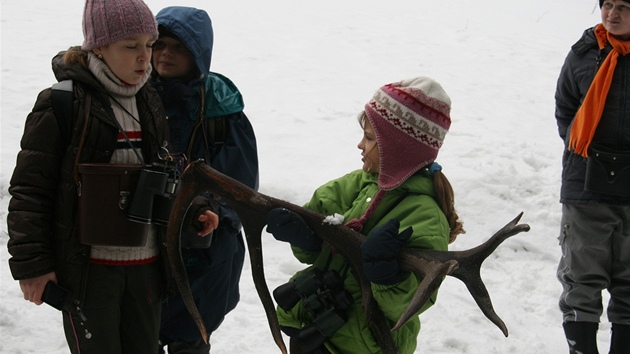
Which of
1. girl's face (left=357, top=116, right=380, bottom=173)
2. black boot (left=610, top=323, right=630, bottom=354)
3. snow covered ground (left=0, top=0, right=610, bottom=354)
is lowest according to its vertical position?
snow covered ground (left=0, top=0, right=610, bottom=354)

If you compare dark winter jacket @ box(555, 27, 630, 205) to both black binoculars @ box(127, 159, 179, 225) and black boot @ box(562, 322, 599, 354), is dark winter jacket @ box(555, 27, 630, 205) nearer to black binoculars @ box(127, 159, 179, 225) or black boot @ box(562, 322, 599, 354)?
black boot @ box(562, 322, 599, 354)

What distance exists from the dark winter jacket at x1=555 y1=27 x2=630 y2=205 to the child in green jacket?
5.59 feet

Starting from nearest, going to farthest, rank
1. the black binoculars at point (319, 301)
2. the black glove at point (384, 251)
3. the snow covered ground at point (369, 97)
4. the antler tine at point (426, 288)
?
the antler tine at point (426, 288), the black glove at point (384, 251), the black binoculars at point (319, 301), the snow covered ground at point (369, 97)

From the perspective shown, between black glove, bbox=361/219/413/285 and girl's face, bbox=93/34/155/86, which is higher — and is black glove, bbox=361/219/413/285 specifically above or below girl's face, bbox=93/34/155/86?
below

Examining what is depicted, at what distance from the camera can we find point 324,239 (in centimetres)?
264

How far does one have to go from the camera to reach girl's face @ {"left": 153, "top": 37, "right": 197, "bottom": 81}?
11.0 ft

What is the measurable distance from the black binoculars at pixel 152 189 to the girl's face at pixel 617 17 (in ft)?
8.30

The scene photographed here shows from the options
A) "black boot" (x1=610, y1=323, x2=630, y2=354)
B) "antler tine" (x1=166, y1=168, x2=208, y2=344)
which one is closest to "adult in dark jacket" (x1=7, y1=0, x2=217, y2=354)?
"antler tine" (x1=166, y1=168, x2=208, y2=344)

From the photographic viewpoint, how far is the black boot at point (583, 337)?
409cm

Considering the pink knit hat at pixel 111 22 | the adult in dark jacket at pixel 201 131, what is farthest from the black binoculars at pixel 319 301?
the pink knit hat at pixel 111 22

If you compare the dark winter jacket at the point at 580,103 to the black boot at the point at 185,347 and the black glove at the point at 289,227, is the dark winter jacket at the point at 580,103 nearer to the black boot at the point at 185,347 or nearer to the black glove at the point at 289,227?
the black glove at the point at 289,227

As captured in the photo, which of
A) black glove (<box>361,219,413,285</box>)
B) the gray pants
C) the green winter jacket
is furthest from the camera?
the gray pants

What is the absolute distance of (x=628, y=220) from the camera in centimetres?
404

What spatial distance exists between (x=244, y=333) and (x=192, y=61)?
1774mm
